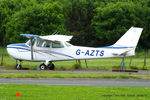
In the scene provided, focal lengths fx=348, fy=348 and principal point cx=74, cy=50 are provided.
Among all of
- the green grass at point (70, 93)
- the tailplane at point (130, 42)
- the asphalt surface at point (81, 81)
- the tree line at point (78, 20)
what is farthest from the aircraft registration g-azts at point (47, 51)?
the tree line at point (78, 20)

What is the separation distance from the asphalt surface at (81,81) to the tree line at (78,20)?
36243 mm

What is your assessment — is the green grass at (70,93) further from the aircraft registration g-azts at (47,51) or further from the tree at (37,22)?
the tree at (37,22)

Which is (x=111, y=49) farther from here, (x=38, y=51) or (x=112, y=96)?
(x=112, y=96)

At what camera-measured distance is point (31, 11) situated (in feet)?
188

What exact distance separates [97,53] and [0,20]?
52.0m

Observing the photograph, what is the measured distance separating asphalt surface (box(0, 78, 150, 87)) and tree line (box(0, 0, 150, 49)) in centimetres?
3624

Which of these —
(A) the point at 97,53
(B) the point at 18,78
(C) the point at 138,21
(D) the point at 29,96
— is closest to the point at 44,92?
(D) the point at 29,96

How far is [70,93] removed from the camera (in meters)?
13.3

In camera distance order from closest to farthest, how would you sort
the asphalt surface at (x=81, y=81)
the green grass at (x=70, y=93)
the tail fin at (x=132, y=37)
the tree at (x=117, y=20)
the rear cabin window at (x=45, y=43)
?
the green grass at (x=70, y=93), the asphalt surface at (x=81, y=81), the tail fin at (x=132, y=37), the rear cabin window at (x=45, y=43), the tree at (x=117, y=20)

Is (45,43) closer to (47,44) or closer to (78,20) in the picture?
(47,44)

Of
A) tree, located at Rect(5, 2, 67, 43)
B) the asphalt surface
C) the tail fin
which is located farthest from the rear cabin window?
tree, located at Rect(5, 2, 67, 43)

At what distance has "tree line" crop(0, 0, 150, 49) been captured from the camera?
5666 cm

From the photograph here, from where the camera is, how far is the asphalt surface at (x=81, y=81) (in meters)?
16.5

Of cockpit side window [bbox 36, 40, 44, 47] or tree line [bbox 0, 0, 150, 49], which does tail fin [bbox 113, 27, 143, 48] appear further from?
tree line [bbox 0, 0, 150, 49]
